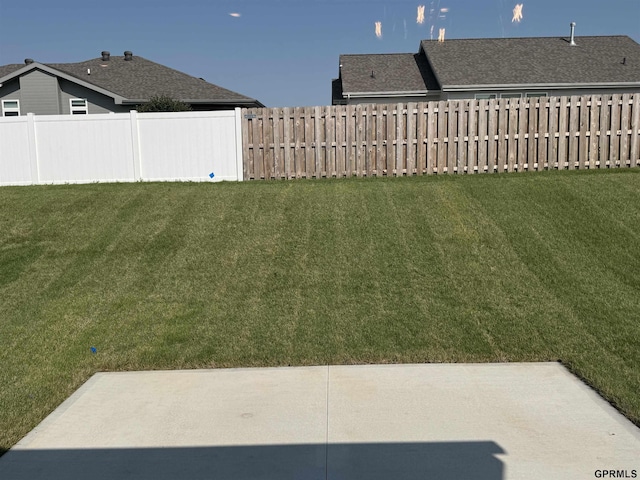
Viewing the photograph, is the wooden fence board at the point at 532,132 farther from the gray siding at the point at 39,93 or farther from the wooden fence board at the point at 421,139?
the gray siding at the point at 39,93

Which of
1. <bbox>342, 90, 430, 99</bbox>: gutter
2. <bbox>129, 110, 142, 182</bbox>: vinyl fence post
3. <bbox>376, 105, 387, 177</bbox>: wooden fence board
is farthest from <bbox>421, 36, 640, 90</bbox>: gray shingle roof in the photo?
<bbox>129, 110, 142, 182</bbox>: vinyl fence post

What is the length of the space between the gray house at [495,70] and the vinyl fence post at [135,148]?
11175 mm

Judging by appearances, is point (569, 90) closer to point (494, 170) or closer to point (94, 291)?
point (494, 170)

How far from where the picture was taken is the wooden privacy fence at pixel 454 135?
12258 mm

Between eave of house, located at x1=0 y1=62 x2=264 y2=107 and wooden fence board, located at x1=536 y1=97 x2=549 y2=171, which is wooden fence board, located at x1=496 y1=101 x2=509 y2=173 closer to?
wooden fence board, located at x1=536 y1=97 x2=549 y2=171

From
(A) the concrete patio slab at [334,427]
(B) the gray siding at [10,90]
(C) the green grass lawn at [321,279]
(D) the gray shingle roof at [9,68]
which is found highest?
(D) the gray shingle roof at [9,68]

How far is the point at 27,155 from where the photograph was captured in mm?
12992

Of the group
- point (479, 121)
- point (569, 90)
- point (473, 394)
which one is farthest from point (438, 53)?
point (473, 394)

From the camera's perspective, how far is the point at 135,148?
42.0 ft

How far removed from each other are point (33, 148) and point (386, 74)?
1484 cm

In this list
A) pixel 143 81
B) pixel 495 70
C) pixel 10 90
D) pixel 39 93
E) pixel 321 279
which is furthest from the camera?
pixel 143 81

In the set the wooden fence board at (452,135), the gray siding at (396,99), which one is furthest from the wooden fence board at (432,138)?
the gray siding at (396,99)

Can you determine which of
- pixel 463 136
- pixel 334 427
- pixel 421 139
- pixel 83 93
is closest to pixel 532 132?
pixel 463 136

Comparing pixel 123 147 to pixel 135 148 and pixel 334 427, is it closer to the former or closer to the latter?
pixel 135 148
